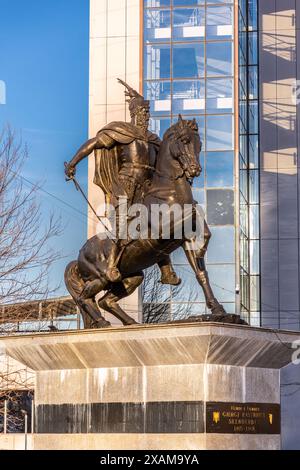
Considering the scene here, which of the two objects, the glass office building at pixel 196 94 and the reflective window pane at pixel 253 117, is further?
the reflective window pane at pixel 253 117

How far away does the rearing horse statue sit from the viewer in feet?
54.2

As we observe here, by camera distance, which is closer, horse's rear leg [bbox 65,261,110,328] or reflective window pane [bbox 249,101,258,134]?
horse's rear leg [bbox 65,261,110,328]

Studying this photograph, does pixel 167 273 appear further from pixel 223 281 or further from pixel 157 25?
pixel 157 25

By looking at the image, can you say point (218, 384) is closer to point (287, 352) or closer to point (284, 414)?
point (287, 352)

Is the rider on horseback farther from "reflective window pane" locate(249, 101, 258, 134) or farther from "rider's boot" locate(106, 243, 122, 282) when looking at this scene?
"reflective window pane" locate(249, 101, 258, 134)

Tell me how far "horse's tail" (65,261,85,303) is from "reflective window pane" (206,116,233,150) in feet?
86.3

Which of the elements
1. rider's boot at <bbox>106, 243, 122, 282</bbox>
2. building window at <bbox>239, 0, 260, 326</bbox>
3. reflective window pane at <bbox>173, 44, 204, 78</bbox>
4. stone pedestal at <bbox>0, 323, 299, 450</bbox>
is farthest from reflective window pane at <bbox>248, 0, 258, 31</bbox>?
stone pedestal at <bbox>0, 323, 299, 450</bbox>

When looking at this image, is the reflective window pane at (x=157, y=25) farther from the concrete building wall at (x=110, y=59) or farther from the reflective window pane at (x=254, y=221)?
the reflective window pane at (x=254, y=221)

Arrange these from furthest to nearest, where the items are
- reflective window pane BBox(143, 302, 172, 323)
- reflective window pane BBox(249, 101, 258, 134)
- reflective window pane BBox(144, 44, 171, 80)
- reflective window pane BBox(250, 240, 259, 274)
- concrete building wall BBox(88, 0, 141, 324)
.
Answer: reflective window pane BBox(249, 101, 258, 134) < reflective window pane BBox(250, 240, 259, 274) < concrete building wall BBox(88, 0, 141, 324) < reflective window pane BBox(144, 44, 171, 80) < reflective window pane BBox(143, 302, 172, 323)

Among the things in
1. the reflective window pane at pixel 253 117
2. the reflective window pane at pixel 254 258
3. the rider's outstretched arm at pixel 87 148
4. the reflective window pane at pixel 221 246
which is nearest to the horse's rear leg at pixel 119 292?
the rider's outstretched arm at pixel 87 148

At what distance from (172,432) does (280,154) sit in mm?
34143

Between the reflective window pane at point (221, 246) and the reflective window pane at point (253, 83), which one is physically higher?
the reflective window pane at point (253, 83)

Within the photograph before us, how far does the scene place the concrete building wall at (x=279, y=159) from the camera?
47594 millimetres

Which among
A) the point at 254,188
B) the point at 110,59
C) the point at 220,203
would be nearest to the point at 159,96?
the point at 110,59
